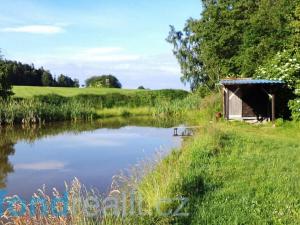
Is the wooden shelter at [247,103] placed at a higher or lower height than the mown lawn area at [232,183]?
higher

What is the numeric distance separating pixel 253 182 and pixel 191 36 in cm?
3319

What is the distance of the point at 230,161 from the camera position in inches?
394

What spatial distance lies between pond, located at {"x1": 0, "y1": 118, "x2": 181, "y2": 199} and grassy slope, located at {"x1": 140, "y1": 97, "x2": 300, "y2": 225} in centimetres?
154

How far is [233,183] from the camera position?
26.3 ft

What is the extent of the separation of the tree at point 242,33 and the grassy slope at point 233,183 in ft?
46.5

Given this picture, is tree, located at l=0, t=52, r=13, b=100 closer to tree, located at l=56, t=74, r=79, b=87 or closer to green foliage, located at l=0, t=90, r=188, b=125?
green foliage, located at l=0, t=90, r=188, b=125

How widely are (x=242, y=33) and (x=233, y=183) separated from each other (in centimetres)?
2297

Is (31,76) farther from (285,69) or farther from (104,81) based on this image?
(285,69)

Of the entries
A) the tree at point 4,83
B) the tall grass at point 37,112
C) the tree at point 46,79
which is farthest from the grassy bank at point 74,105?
the tree at point 46,79

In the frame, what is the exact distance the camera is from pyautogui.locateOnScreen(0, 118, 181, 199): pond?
1195cm

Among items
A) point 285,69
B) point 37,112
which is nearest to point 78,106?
point 37,112

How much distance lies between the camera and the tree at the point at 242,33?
83.1ft

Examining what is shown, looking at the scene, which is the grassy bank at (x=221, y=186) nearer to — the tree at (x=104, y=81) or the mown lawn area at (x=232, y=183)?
the mown lawn area at (x=232, y=183)

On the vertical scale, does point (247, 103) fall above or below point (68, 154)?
above
